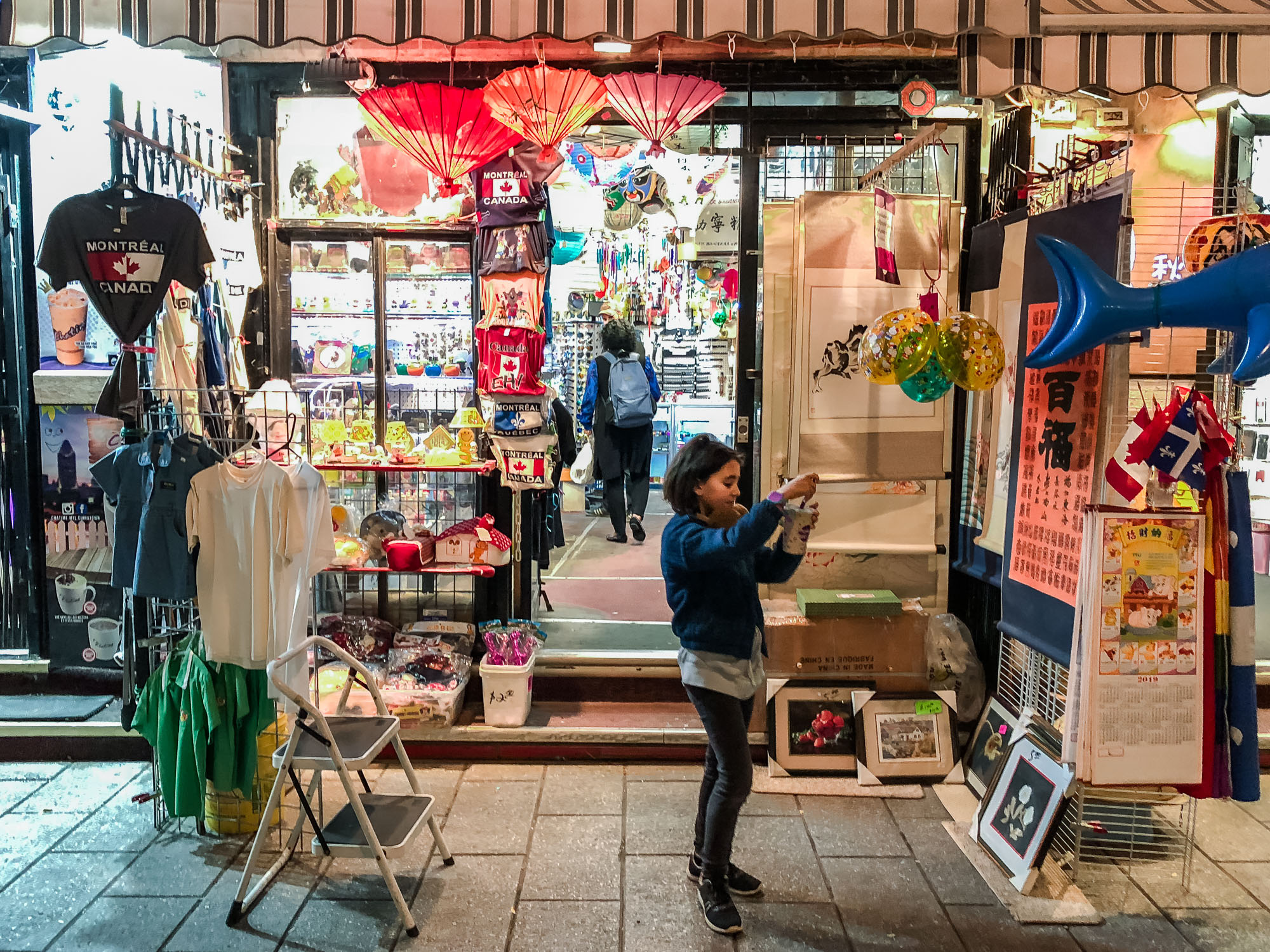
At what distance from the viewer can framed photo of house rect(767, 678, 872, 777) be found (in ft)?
14.7

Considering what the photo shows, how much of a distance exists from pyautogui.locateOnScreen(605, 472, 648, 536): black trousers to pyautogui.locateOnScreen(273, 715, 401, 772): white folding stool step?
398 centimetres

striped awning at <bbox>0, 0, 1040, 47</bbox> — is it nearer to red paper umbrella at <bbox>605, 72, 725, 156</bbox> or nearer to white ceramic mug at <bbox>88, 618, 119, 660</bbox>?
red paper umbrella at <bbox>605, 72, 725, 156</bbox>

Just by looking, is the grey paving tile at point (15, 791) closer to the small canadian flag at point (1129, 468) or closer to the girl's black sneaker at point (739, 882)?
the girl's black sneaker at point (739, 882)

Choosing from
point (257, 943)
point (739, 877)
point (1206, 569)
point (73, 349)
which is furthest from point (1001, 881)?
point (73, 349)

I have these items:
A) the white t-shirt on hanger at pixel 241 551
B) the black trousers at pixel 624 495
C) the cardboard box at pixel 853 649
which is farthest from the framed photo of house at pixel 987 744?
the black trousers at pixel 624 495

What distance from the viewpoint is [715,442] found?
318 cm

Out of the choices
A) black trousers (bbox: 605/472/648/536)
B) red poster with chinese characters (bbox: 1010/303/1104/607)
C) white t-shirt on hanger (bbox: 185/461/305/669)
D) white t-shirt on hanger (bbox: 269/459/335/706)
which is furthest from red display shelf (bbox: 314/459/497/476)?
black trousers (bbox: 605/472/648/536)

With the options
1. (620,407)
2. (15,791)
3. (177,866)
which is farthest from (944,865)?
(15,791)

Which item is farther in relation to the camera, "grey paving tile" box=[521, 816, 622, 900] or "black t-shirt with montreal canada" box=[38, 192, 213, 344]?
"black t-shirt with montreal canada" box=[38, 192, 213, 344]

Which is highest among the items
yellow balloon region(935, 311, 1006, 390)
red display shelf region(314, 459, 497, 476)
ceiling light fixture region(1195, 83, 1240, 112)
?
ceiling light fixture region(1195, 83, 1240, 112)

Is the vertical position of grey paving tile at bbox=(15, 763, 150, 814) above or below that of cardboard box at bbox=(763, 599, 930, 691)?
below

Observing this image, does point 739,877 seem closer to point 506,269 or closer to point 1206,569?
point 1206,569

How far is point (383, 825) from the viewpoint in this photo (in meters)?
3.38

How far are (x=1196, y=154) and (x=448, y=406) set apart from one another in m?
4.05
